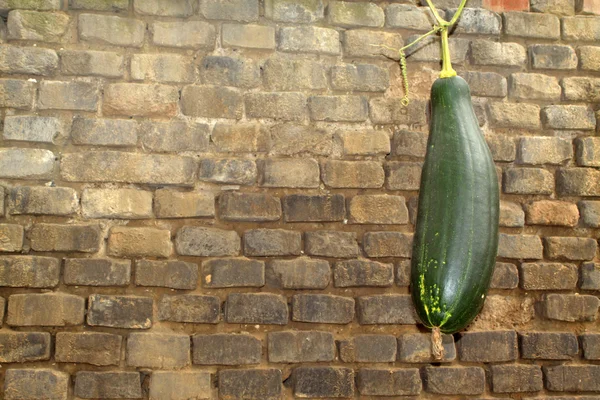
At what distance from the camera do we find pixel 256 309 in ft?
5.27

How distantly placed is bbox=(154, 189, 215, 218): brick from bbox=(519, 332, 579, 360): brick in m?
0.98

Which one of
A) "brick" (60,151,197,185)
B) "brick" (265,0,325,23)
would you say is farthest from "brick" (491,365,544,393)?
"brick" (265,0,325,23)

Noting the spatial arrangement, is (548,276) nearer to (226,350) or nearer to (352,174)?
(352,174)

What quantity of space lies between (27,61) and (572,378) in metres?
1.81

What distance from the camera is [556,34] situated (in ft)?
6.08

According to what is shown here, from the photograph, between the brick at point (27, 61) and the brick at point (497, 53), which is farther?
the brick at point (497, 53)

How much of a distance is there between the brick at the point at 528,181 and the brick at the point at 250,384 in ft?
2.90

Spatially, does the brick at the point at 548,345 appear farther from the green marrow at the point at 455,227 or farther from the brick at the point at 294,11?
the brick at the point at 294,11

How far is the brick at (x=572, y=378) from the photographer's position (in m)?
1.67

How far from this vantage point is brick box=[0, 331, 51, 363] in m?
1.52

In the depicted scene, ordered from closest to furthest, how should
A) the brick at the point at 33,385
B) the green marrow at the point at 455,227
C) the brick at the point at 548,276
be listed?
the green marrow at the point at 455,227 < the brick at the point at 33,385 < the brick at the point at 548,276

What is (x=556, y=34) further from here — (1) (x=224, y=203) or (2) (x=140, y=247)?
(2) (x=140, y=247)

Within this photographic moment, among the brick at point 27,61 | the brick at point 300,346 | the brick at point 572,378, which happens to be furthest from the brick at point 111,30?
the brick at point 572,378

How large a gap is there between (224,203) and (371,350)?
58cm
